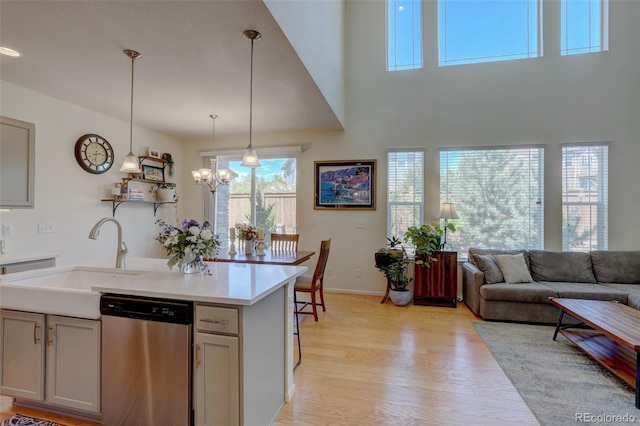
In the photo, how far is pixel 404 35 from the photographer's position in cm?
479

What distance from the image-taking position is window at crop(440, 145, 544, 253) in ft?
14.0

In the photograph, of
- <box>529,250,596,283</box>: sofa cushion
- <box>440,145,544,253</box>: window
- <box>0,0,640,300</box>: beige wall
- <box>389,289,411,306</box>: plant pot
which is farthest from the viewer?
<box>440,145,544,253</box>: window

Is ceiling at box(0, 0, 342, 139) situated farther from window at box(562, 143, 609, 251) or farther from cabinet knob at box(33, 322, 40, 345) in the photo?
window at box(562, 143, 609, 251)

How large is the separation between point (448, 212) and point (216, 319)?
3570mm

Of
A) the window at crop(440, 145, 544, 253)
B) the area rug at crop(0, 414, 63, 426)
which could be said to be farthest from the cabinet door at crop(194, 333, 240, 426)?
the window at crop(440, 145, 544, 253)

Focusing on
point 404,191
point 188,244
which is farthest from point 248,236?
point 404,191

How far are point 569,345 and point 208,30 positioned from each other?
4.29 metres

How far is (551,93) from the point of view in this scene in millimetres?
4234

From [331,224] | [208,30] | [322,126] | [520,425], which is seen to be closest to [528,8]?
[322,126]

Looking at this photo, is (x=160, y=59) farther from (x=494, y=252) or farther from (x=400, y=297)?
(x=494, y=252)

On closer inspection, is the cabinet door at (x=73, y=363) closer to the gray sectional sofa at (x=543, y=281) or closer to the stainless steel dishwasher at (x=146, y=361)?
the stainless steel dishwasher at (x=146, y=361)

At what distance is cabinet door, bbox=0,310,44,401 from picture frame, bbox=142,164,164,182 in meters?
3.15

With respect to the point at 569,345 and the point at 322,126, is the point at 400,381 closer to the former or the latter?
the point at 569,345

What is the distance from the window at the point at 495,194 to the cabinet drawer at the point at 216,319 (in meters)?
3.84
